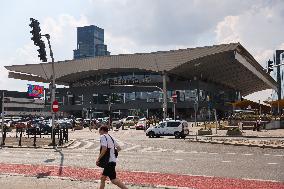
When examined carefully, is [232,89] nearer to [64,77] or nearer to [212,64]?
[212,64]

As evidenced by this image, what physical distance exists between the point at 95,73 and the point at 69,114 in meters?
17.8

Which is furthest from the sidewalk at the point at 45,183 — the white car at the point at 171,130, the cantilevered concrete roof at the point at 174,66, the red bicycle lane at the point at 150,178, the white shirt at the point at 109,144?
the cantilevered concrete roof at the point at 174,66

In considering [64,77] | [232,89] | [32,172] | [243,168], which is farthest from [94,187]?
[232,89]

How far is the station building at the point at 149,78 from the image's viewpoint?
327ft

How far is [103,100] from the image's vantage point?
11944cm

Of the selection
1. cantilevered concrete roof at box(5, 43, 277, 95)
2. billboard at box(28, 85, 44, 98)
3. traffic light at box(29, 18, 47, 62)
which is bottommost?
traffic light at box(29, 18, 47, 62)

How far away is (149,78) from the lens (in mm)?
111500

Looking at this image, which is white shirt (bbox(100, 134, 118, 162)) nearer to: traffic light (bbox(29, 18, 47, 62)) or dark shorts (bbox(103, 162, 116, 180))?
dark shorts (bbox(103, 162, 116, 180))

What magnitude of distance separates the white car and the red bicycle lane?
23992mm

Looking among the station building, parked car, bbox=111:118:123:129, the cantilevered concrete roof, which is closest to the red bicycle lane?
parked car, bbox=111:118:123:129

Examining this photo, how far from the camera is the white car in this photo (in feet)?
130

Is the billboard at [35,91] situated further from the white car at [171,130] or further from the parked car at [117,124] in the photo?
the white car at [171,130]

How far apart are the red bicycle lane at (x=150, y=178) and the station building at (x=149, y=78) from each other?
3057 inches

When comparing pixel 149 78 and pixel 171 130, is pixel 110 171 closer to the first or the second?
pixel 171 130
